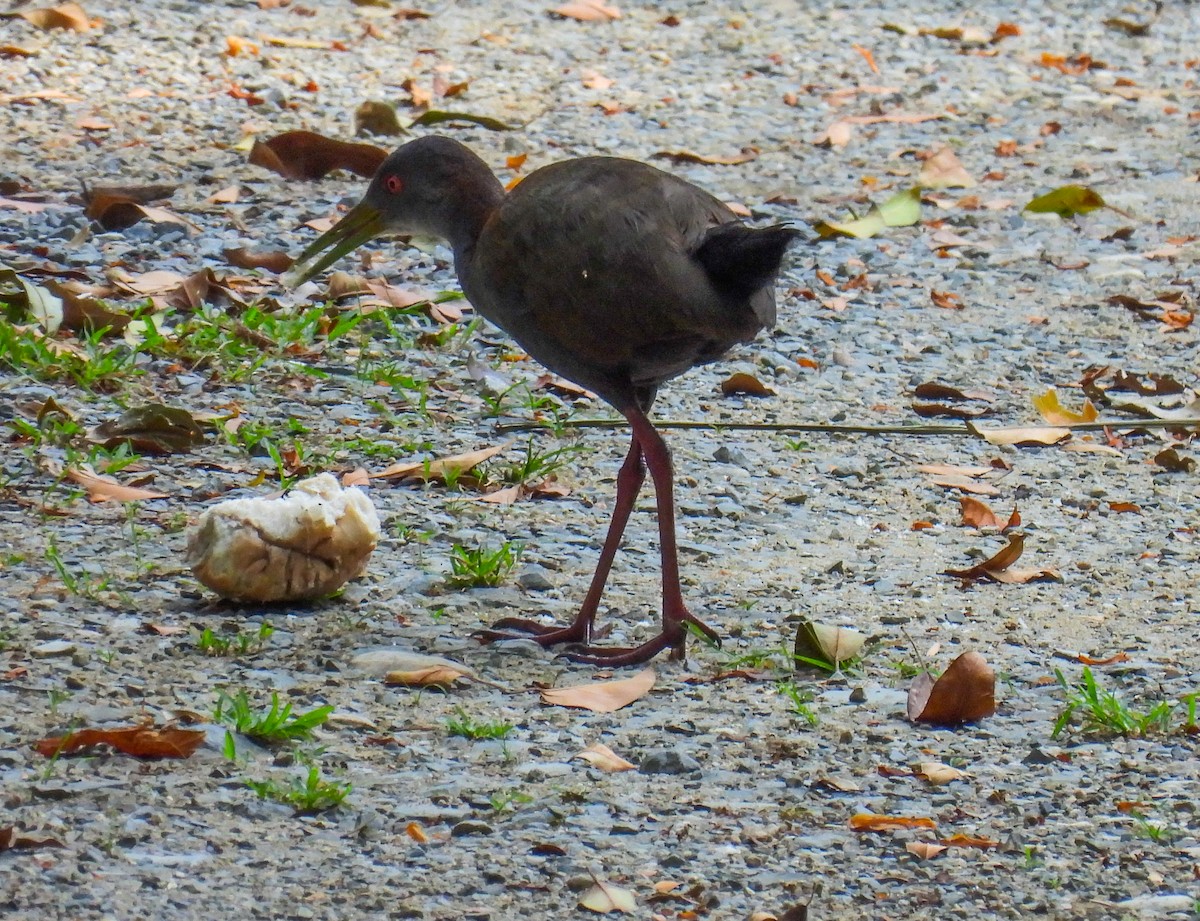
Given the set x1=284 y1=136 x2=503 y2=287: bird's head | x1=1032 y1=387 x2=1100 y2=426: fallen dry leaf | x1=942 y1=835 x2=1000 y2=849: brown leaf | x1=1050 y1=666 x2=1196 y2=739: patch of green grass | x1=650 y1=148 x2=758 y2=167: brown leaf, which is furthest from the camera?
x1=650 y1=148 x2=758 y2=167: brown leaf

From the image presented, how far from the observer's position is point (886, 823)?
2988 millimetres

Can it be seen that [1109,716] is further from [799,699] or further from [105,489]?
[105,489]

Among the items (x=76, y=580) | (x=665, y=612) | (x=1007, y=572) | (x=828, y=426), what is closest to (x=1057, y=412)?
(x=828, y=426)

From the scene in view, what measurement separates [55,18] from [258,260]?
9.82 ft

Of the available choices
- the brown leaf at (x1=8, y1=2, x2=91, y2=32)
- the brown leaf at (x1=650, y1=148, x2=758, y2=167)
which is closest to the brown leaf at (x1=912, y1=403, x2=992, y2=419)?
the brown leaf at (x1=650, y1=148, x2=758, y2=167)

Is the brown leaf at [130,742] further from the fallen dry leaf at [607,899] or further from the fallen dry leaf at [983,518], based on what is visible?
the fallen dry leaf at [983,518]

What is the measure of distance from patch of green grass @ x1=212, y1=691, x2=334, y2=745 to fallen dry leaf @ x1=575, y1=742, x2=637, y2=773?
51cm

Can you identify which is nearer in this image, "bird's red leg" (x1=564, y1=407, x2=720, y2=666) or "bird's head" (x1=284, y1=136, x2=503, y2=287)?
"bird's red leg" (x1=564, y1=407, x2=720, y2=666)

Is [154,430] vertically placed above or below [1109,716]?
below

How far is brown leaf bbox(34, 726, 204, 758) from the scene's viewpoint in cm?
299

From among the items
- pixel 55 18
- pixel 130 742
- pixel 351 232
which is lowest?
pixel 130 742

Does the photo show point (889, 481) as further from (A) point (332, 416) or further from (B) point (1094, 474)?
(A) point (332, 416)

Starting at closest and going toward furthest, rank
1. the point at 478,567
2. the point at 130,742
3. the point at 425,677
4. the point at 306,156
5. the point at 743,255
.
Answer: the point at 130,742 → the point at 425,677 → the point at 743,255 → the point at 478,567 → the point at 306,156

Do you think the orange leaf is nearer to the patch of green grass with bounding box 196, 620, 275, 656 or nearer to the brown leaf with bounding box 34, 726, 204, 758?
the patch of green grass with bounding box 196, 620, 275, 656
